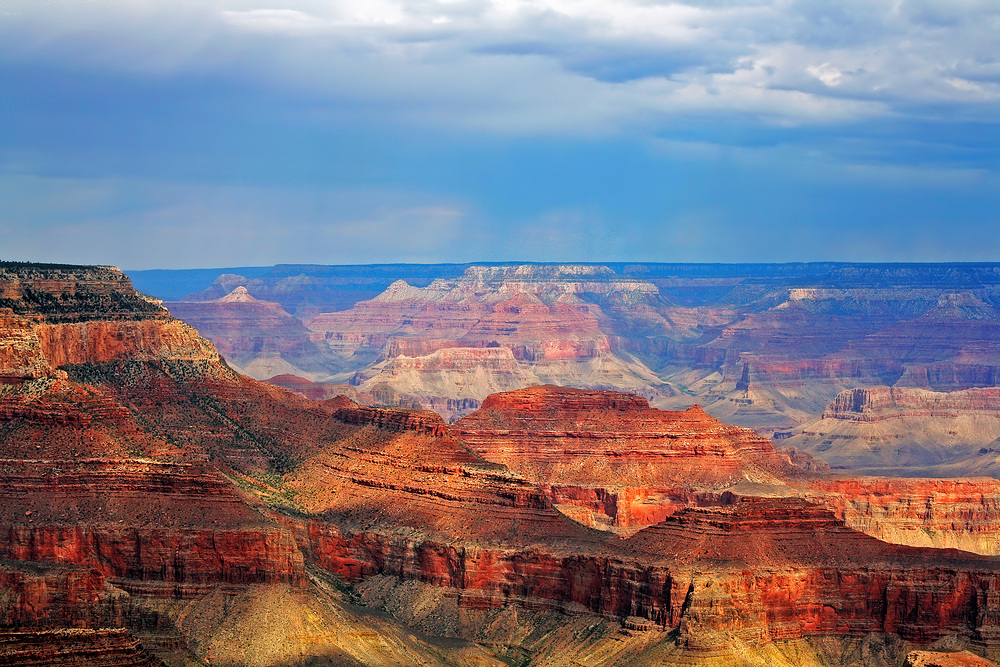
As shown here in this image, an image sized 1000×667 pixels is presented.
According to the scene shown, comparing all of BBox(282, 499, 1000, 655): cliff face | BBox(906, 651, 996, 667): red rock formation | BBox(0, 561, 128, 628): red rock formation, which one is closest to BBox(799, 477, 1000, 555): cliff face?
BBox(282, 499, 1000, 655): cliff face

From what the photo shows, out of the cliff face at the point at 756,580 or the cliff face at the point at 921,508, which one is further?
the cliff face at the point at 921,508

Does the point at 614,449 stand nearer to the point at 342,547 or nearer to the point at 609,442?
the point at 609,442

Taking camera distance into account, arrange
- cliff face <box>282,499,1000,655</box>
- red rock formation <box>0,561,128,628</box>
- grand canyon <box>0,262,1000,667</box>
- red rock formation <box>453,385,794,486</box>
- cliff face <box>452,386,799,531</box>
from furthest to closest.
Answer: red rock formation <box>453,385,794,486</box> < cliff face <box>452,386,799,531</box> < cliff face <box>282,499,1000,655</box> < grand canyon <box>0,262,1000,667</box> < red rock formation <box>0,561,128,628</box>

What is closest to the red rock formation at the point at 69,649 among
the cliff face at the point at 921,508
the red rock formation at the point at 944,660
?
the red rock formation at the point at 944,660

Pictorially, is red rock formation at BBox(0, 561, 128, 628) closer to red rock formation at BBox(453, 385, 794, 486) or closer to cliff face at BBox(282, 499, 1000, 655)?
cliff face at BBox(282, 499, 1000, 655)

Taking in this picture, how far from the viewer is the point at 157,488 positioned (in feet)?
382

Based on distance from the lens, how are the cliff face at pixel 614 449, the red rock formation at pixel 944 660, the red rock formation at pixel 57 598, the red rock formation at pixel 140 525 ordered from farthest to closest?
the cliff face at pixel 614 449
the red rock formation at pixel 140 525
the red rock formation at pixel 944 660
the red rock formation at pixel 57 598

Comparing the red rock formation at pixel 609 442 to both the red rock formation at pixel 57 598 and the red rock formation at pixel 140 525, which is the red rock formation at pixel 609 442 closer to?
the red rock formation at pixel 140 525

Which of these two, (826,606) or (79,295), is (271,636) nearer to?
(826,606)

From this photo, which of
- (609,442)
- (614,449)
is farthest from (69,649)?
(609,442)

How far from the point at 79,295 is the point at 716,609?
5319cm

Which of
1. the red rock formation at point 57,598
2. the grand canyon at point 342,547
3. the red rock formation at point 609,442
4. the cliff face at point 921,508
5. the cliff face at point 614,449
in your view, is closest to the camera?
the red rock formation at point 57,598

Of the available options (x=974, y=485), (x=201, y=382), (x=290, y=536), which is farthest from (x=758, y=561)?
(x=974, y=485)

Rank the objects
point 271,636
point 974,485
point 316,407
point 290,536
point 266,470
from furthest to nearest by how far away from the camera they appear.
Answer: point 974,485
point 316,407
point 266,470
point 290,536
point 271,636
